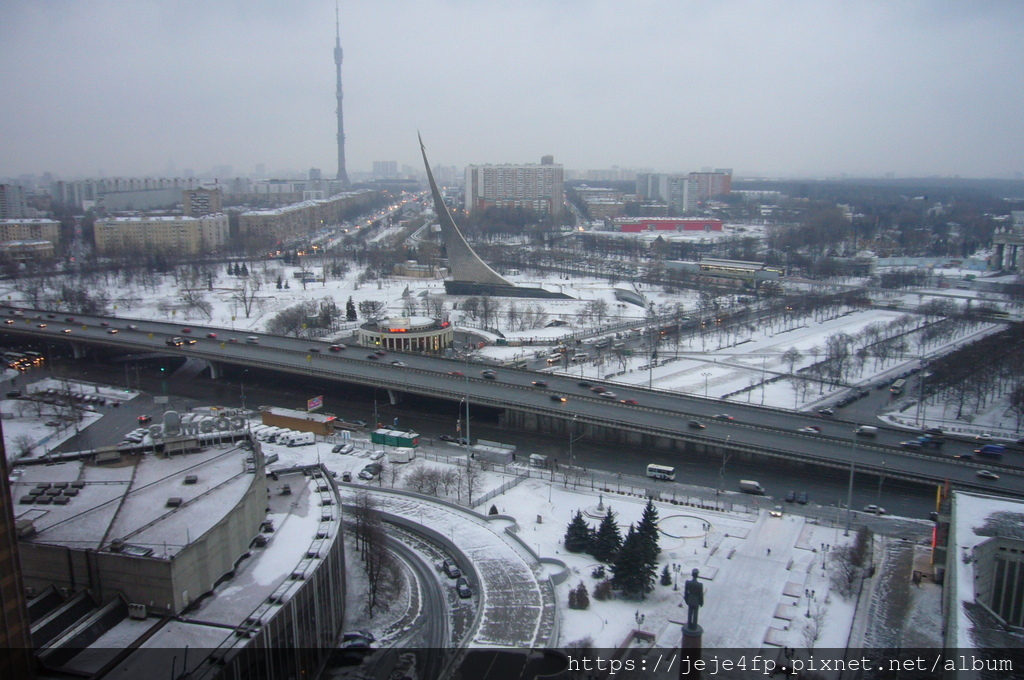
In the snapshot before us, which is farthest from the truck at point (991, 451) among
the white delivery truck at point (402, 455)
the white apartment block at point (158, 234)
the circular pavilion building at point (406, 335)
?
the white apartment block at point (158, 234)

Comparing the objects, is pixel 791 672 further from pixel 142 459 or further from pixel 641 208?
pixel 641 208

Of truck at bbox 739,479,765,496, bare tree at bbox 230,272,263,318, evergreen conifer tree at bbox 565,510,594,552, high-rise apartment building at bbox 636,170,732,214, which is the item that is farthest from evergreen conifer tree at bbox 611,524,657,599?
high-rise apartment building at bbox 636,170,732,214

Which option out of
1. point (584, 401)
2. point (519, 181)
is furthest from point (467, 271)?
point (519, 181)

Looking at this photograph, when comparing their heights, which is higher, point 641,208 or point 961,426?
point 641,208

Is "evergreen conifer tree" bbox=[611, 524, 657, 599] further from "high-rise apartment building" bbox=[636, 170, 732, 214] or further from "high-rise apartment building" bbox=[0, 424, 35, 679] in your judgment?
"high-rise apartment building" bbox=[636, 170, 732, 214]

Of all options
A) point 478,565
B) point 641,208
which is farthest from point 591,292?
point 641,208

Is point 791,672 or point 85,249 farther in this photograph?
point 85,249

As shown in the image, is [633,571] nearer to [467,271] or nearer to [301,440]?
[301,440]

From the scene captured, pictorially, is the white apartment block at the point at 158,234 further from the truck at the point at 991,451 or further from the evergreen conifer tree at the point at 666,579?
the truck at the point at 991,451
